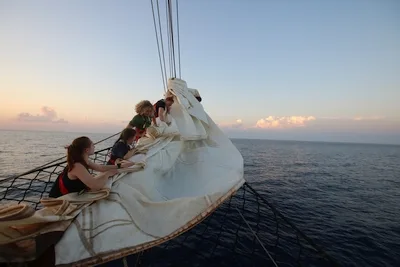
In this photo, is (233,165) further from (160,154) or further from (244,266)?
(244,266)

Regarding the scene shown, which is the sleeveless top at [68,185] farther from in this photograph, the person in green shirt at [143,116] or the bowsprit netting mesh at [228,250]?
the bowsprit netting mesh at [228,250]

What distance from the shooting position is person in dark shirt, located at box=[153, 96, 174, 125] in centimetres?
509

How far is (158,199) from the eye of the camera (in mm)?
2850

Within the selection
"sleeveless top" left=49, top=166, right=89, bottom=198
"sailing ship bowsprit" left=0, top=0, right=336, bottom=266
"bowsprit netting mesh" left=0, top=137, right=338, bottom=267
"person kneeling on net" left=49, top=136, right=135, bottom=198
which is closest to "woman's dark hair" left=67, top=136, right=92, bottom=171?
"person kneeling on net" left=49, top=136, right=135, bottom=198

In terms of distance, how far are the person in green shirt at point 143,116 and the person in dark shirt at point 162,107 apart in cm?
17

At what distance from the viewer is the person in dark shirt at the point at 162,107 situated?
509 cm

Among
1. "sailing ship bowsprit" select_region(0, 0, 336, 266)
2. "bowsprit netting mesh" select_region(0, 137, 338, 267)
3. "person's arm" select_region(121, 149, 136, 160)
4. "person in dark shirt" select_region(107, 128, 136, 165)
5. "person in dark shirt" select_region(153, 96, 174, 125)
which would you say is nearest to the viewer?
"sailing ship bowsprit" select_region(0, 0, 336, 266)

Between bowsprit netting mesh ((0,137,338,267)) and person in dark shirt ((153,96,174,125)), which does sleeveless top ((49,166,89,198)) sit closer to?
person in dark shirt ((153,96,174,125))

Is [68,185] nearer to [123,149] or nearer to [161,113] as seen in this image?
[123,149]

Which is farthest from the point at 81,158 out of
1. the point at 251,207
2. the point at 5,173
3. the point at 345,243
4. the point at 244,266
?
the point at 5,173

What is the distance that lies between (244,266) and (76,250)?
18.1ft

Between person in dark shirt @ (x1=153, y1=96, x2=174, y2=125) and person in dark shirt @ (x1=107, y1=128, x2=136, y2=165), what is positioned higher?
person in dark shirt @ (x1=153, y1=96, x2=174, y2=125)

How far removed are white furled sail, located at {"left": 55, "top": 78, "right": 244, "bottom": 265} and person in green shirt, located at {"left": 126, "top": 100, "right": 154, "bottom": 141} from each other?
0.48 meters

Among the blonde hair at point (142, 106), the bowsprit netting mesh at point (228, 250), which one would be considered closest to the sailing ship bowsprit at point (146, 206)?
the bowsprit netting mesh at point (228, 250)
